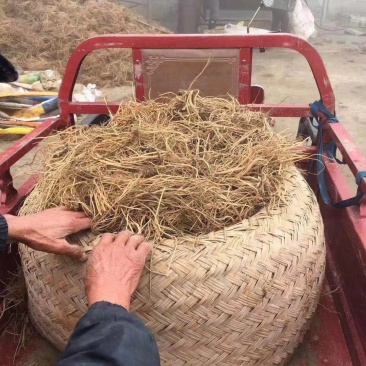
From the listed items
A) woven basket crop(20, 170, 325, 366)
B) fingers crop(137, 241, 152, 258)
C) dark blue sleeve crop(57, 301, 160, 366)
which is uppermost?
dark blue sleeve crop(57, 301, 160, 366)

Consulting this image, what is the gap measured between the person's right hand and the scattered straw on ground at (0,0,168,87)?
20.2ft

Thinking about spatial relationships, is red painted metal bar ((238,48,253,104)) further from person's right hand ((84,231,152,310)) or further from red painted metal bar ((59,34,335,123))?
person's right hand ((84,231,152,310))

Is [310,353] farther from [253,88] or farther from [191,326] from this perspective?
[253,88]

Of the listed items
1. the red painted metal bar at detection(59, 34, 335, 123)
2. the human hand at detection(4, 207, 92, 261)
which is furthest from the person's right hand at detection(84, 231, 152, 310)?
the red painted metal bar at detection(59, 34, 335, 123)

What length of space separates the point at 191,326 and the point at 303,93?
5.74 metres

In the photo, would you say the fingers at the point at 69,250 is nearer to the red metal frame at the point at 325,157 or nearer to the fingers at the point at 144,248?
the fingers at the point at 144,248

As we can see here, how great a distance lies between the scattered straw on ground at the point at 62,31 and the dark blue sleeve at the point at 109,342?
646 centimetres

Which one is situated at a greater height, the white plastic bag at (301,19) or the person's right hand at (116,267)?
the person's right hand at (116,267)

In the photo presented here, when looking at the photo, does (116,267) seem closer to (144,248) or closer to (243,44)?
(144,248)

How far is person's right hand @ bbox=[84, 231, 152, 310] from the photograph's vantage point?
1.26 metres

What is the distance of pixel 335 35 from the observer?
439 inches

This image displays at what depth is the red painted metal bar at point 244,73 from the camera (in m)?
2.44

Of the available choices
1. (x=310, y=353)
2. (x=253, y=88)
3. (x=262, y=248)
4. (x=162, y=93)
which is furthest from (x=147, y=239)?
(x=253, y=88)

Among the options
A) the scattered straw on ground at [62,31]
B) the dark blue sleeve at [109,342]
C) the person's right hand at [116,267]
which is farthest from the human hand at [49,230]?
the scattered straw on ground at [62,31]
